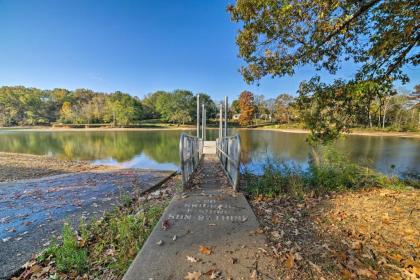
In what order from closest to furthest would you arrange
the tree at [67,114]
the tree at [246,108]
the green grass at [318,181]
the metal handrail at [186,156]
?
the metal handrail at [186,156]
the green grass at [318,181]
the tree at [246,108]
the tree at [67,114]

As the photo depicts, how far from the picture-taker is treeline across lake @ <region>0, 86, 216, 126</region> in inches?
Answer: 1941

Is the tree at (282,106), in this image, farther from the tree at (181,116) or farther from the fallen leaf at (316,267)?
the fallen leaf at (316,267)

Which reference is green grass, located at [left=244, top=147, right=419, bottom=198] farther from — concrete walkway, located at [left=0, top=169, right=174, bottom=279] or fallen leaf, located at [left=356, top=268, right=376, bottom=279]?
concrete walkway, located at [left=0, top=169, right=174, bottom=279]

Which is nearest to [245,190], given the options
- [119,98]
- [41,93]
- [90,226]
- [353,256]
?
[353,256]

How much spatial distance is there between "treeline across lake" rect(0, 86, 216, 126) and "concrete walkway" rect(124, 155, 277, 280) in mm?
47317

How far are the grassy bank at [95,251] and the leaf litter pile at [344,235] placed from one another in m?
1.55

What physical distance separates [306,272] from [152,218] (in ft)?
6.66

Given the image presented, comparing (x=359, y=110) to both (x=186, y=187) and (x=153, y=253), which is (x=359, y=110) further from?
(x=153, y=253)

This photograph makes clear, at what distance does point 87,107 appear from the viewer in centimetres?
5041

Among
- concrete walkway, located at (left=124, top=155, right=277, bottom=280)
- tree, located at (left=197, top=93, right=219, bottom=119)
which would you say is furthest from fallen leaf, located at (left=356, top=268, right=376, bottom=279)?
tree, located at (left=197, top=93, right=219, bottom=119)

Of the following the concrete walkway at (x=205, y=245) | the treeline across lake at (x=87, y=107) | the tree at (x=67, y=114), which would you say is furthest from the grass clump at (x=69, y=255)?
the tree at (x=67, y=114)

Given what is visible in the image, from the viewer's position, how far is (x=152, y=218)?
3057 mm

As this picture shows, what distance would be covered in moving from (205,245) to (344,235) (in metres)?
1.68

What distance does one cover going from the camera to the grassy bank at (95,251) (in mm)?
2107
